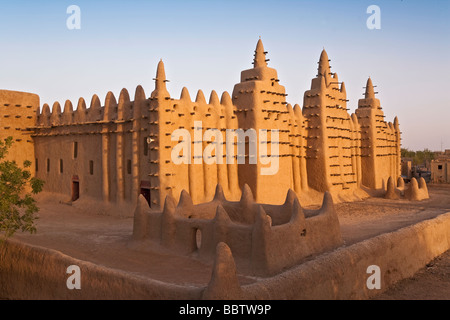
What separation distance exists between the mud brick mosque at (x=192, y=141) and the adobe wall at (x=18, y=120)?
65 millimetres

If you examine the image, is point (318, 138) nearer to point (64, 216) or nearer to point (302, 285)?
point (64, 216)

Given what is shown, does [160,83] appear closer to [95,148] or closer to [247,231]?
[95,148]

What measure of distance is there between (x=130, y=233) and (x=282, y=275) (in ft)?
31.3

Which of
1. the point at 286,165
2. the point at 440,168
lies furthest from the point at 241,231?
the point at 440,168

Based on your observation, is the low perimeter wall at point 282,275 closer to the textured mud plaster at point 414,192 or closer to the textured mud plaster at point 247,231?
the textured mud plaster at point 247,231

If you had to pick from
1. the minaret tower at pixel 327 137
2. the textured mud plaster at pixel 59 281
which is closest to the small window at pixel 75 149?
the textured mud plaster at pixel 59 281

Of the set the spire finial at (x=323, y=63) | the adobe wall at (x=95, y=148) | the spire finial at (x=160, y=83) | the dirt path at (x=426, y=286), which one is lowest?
the dirt path at (x=426, y=286)

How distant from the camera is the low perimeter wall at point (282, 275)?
8.55 metres

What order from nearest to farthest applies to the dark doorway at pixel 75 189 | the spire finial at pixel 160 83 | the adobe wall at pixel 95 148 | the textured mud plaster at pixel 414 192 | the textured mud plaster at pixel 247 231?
the textured mud plaster at pixel 247 231 → the spire finial at pixel 160 83 → the adobe wall at pixel 95 148 → the dark doorway at pixel 75 189 → the textured mud plaster at pixel 414 192

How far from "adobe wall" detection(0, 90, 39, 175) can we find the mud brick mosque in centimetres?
7

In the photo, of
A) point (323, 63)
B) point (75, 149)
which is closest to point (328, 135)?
→ point (323, 63)

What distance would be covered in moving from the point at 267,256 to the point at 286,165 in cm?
1385

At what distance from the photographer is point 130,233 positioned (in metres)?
16.8

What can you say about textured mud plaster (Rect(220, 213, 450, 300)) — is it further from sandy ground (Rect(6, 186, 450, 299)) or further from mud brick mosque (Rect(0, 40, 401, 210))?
mud brick mosque (Rect(0, 40, 401, 210))
